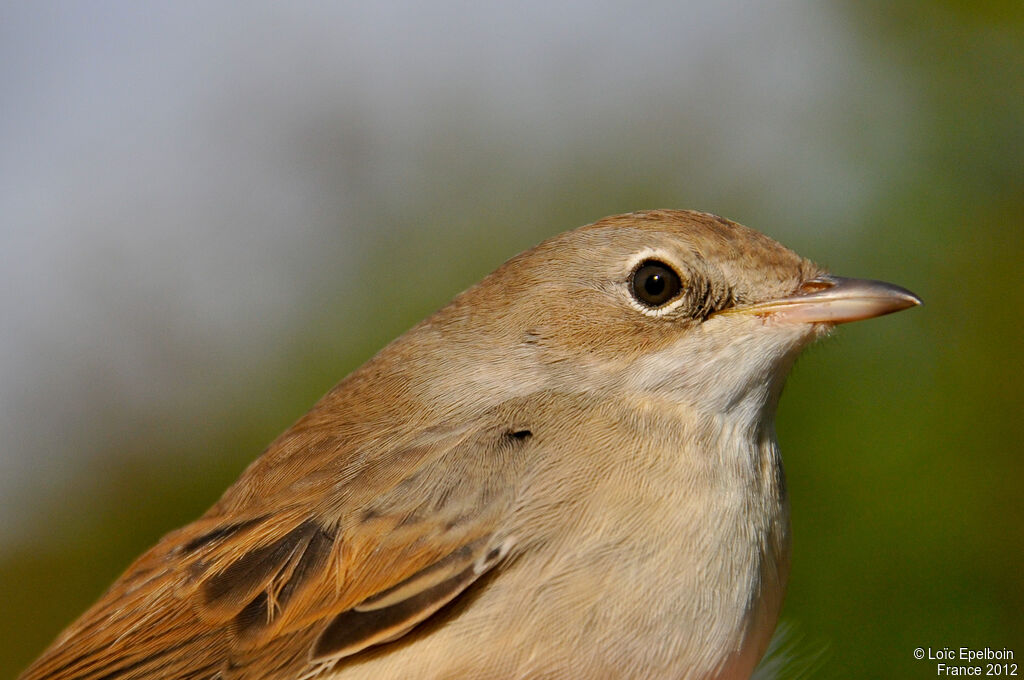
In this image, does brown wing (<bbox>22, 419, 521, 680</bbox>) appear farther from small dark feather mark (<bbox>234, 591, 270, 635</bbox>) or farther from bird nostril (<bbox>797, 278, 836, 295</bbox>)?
bird nostril (<bbox>797, 278, 836, 295</bbox>)

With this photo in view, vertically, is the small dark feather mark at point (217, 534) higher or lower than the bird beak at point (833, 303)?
lower

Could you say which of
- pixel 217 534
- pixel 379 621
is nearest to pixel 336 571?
pixel 379 621

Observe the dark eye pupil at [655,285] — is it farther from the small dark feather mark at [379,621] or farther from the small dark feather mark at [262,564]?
the small dark feather mark at [262,564]

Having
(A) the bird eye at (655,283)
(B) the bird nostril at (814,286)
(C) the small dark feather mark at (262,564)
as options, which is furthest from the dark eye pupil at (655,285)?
(C) the small dark feather mark at (262,564)

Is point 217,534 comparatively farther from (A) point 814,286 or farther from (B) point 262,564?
(A) point 814,286

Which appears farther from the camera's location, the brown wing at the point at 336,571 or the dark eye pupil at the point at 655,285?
the dark eye pupil at the point at 655,285

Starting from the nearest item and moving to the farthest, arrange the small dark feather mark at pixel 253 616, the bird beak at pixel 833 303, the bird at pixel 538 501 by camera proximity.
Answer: the bird at pixel 538 501
the small dark feather mark at pixel 253 616
the bird beak at pixel 833 303

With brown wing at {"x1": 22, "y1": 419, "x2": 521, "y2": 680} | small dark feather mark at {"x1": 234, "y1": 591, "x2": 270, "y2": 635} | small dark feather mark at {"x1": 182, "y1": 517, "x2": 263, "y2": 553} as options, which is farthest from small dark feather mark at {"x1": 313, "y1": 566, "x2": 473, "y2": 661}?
small dark feather mark at {"x1": 182, "y1": 517, "x2": 263, "y2": 553}
